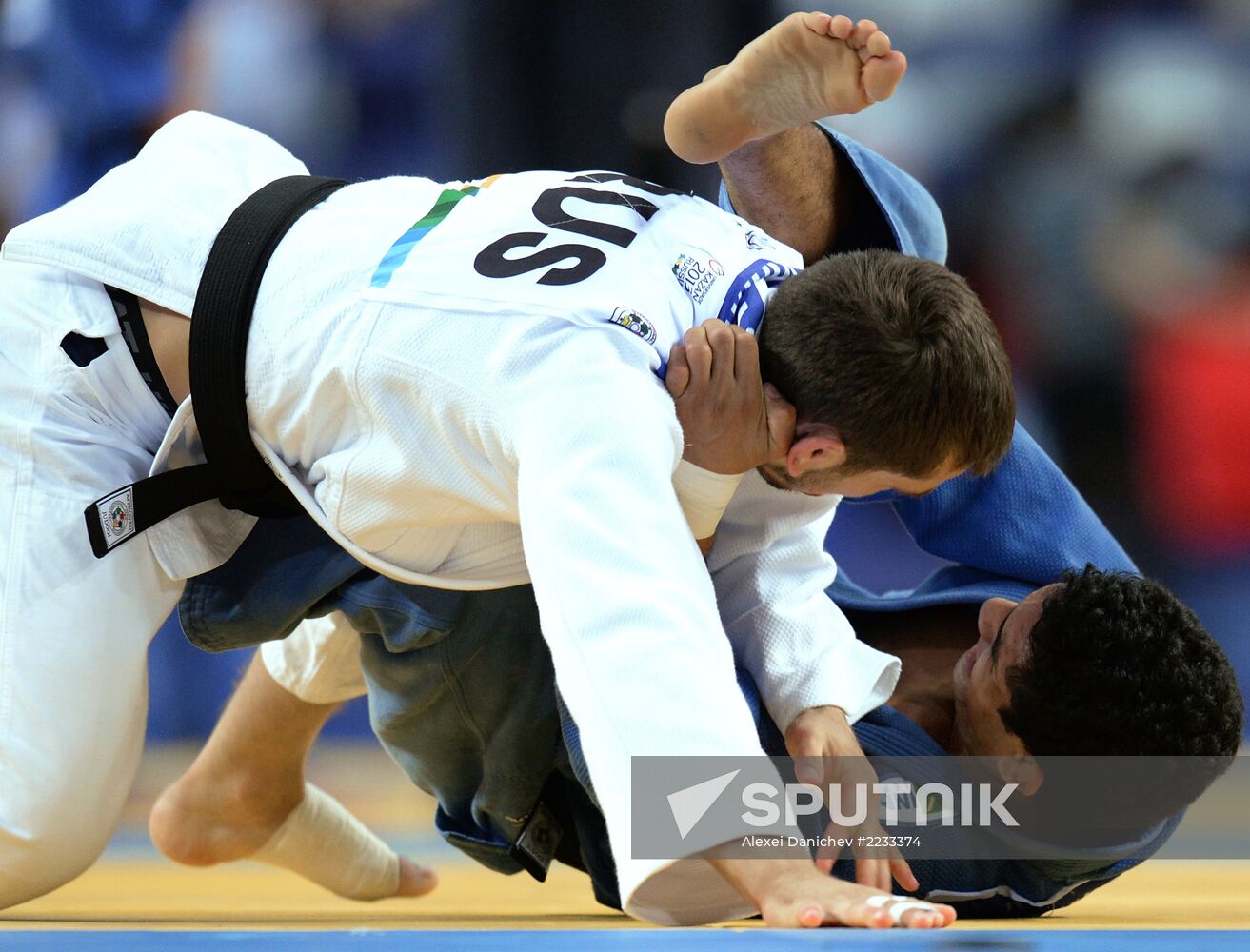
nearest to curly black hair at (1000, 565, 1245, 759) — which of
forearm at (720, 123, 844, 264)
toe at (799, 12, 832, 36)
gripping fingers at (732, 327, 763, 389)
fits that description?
gripping fingers at (732, 327, 763, 389)

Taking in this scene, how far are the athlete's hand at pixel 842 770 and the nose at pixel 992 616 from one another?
0.30 meters

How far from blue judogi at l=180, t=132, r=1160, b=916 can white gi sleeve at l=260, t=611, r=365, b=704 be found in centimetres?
10

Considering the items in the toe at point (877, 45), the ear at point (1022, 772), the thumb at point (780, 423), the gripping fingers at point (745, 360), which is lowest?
the ear at point (1022, 772)

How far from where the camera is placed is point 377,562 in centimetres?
164

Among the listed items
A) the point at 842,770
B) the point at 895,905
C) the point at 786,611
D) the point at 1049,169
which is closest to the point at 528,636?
the point at 786,611

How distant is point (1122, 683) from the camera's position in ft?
5.66

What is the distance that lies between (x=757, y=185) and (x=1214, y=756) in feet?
3.17

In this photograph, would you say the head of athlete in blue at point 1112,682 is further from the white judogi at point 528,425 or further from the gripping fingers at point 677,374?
the gripping fingers at point 677,374

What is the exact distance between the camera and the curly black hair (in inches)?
67.8

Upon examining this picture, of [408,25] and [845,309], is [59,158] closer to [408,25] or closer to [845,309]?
[408,25]

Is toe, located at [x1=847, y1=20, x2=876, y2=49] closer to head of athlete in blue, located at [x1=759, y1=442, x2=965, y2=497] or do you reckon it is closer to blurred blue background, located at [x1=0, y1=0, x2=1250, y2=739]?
head of athlete in blue, located at [x1=759, y1=442, x2=965, y2=497]

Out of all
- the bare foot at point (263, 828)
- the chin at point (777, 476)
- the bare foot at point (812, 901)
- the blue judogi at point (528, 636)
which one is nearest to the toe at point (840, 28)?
the chin at point (777, 476)

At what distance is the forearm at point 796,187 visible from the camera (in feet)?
6.56

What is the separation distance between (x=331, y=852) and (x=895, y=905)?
1.40m
